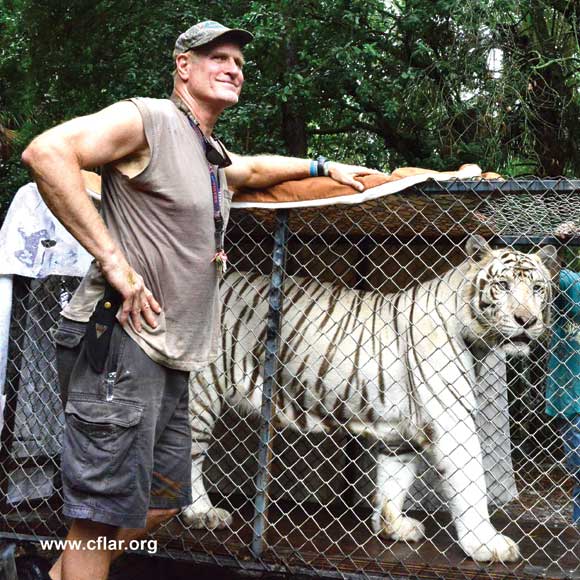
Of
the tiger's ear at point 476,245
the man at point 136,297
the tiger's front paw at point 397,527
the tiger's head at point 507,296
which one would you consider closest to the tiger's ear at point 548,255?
the tiger's head at point 507,296

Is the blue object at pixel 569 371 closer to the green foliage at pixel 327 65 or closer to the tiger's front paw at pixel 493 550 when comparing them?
the tiger's front paw at pixel 493 550

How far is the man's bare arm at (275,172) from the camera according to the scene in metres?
3.28

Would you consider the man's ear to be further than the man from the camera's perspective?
Yes

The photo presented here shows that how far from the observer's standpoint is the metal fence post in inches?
133

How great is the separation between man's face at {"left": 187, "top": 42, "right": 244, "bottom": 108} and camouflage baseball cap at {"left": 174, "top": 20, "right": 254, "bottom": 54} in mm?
34

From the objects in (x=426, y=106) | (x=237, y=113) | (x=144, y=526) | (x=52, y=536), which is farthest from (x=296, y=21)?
(x=144, y=526)

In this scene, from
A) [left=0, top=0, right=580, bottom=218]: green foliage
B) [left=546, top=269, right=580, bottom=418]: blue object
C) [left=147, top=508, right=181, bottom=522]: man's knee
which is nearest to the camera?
[left=147, top=508, right=181, bottom=522]: man's knee

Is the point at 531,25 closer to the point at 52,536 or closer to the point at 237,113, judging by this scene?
the point at 237,113

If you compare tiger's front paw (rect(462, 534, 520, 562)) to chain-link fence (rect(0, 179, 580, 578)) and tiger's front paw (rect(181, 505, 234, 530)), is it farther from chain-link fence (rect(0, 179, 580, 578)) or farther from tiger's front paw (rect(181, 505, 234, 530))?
tiger's front paw (rect(181, 505, 234, 530))

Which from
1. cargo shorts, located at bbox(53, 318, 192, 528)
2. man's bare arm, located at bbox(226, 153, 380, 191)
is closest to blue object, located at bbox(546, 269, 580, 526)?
man's bare arm, located at bbox(226, 153, 380, 191)

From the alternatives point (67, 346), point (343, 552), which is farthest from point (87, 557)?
point (343, 552)

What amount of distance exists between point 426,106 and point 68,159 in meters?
4.42

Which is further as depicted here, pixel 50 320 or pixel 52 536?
pixel 50 320

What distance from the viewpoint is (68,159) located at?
2.34 metres
